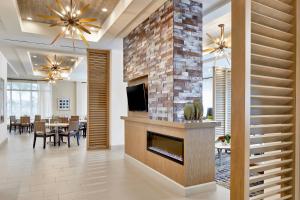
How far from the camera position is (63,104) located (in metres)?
15.6

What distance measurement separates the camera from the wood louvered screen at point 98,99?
7359 mm

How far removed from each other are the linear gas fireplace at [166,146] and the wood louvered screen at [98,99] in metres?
3.12

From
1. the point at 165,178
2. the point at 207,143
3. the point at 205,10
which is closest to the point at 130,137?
the point at 165,178

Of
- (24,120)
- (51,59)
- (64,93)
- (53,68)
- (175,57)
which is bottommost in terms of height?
(24,120)

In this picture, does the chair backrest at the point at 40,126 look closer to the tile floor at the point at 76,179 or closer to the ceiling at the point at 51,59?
the tile floor at the point at 76,179

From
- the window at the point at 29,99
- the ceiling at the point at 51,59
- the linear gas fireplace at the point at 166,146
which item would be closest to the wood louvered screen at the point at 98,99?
the ceiling at the point at 51,59

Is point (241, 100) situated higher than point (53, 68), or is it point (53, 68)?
point (53, 68)

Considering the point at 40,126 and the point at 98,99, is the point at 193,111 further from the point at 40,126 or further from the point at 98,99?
the point at 40,126

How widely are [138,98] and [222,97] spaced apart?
4.50m

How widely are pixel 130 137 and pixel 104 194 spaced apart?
2.23 m

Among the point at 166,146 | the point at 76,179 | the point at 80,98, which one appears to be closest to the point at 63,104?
the point at 80,98

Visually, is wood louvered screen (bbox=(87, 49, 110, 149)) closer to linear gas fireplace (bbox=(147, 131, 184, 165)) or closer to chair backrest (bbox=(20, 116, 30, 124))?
linear gas fireplace (bbox=(147, 131, 184, 165))

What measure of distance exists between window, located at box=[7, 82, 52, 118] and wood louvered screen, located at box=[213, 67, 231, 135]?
458 inches

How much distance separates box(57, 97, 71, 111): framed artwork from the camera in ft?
50.8
